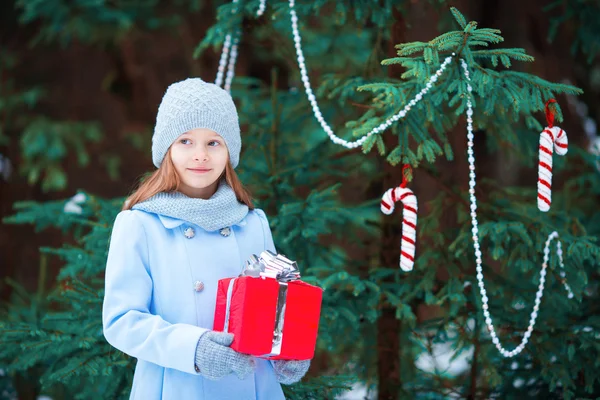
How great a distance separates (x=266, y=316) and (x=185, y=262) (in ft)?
1.27

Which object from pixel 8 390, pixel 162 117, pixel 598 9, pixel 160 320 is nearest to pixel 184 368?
pixel 160 320

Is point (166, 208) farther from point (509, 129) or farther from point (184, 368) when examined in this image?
point (509, 129)

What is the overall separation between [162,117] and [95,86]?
601 cm

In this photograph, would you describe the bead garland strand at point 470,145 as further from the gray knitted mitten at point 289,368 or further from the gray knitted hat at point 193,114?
the gray knitted mitten at point 289,368

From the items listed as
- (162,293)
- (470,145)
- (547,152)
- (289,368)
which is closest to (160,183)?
(162,293)

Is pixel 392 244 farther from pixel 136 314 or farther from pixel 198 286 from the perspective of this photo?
pixel 136 314

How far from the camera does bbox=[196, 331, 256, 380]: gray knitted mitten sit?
2275 millimetres

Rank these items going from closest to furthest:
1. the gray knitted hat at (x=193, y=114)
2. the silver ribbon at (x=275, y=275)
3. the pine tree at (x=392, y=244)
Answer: the silver ribbon at (x=275, y=275) → the gray knitted hat at (x=193, y=114) → the pine tree at (x=392, y=244)

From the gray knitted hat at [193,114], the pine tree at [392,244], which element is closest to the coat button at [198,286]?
the gray knitted hat at [193,114]

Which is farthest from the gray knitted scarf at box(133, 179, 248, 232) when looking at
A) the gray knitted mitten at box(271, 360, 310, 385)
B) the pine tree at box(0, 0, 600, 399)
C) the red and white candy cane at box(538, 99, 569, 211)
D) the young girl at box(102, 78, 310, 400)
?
the red and white candy cane at box(538, 99, 569, 211)

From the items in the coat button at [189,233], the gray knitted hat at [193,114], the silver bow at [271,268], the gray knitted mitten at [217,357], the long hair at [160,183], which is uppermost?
the gray knitted hat at [193,114]

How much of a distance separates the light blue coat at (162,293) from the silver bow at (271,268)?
21 cm

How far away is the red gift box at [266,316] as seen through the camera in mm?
2324

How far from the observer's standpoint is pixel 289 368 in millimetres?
2545
